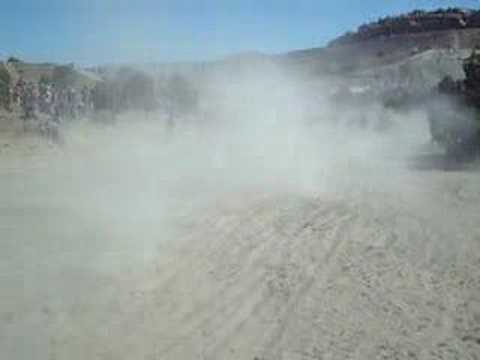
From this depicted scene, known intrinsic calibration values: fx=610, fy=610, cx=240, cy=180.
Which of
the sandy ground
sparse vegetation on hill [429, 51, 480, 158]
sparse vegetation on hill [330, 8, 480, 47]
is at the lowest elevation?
the sandy ground

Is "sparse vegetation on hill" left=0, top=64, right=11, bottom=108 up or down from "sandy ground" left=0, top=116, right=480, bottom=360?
up

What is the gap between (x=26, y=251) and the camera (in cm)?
941

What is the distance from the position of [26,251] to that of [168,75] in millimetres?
30970

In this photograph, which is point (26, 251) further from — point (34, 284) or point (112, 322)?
point (112, 322)

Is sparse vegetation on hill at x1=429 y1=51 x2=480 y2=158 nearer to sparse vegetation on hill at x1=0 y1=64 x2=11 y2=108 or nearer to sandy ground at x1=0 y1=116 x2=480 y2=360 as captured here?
sandy ground at x1=0 y1=116 x2=480 y2=360

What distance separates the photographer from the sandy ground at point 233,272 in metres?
6.79

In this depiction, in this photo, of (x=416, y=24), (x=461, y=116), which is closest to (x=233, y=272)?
(x=461, y=116)

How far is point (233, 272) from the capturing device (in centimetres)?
901

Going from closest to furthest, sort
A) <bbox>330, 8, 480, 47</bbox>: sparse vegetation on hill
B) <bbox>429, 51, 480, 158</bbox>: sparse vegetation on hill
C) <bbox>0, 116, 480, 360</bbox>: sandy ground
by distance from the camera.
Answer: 1. <bbox>0, 116, 480, 360</bbox>: sandy ground
2. <bbox>429, 51, 480, 158</bbox>: sparse vegetation on hill
3. <bbox>330, 8, 480, 47</bbox>: sparse vegetation on hill

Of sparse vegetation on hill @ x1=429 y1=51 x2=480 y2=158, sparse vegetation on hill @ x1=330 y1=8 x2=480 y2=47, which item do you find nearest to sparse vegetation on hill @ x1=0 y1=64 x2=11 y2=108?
sparse vegetation on hill @ x1=429 y1=51 x2=480 y2=158

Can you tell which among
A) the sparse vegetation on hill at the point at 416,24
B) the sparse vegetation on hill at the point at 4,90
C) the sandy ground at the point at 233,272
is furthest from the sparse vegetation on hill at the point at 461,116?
the sparse vegetation on hill at the point at 416,24

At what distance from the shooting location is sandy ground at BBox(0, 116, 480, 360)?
679 cm

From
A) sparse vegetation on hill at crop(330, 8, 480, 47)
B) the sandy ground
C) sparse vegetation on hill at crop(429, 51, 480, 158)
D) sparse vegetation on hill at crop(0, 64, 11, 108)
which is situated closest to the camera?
the sandy ground

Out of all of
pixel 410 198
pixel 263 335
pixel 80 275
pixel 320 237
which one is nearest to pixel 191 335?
pixel 263 335
